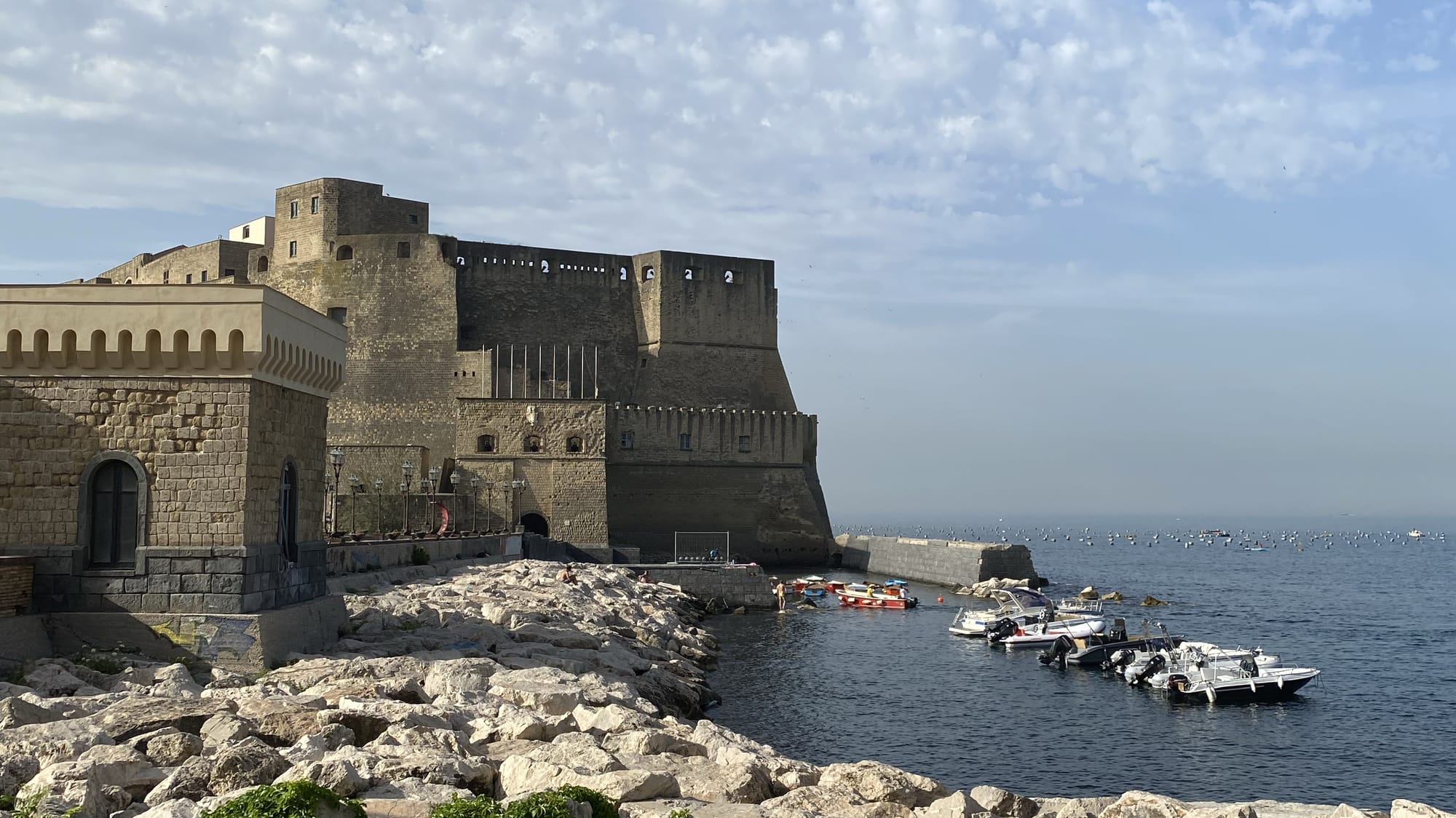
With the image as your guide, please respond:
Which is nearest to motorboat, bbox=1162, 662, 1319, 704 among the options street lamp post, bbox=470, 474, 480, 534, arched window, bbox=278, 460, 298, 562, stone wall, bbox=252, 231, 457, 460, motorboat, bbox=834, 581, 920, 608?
motorboat, bbox=834, 581, 920, 608

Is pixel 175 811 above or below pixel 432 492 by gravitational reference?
below

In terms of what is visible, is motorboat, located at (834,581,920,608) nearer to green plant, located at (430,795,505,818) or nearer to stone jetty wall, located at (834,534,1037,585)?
stone jetty wall, located at (834,534,1037,585)

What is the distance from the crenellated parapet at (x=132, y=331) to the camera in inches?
436

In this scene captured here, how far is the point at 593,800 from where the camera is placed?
658 cm

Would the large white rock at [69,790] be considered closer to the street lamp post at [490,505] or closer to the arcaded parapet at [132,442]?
the arcaded parapet at [132,442]

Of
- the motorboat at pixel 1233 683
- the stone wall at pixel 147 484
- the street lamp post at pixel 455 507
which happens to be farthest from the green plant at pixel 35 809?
the street lamp post at pixel 455 507

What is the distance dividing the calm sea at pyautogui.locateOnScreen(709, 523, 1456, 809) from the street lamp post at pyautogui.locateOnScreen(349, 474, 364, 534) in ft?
31.0

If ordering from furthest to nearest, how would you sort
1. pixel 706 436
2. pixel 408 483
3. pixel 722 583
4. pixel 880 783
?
pixel 706 436
pixel 722 583
pixel 408 483
pixel 880 783

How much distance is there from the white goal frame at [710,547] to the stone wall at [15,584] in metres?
27.5

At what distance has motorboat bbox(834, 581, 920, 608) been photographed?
107ft

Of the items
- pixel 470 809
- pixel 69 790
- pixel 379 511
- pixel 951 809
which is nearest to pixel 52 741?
pixel 69 790

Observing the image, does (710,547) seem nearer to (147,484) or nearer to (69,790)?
(147,484)

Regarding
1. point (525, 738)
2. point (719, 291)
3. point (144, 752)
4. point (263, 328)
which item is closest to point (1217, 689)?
point (525, 738)

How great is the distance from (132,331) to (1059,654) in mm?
17959
